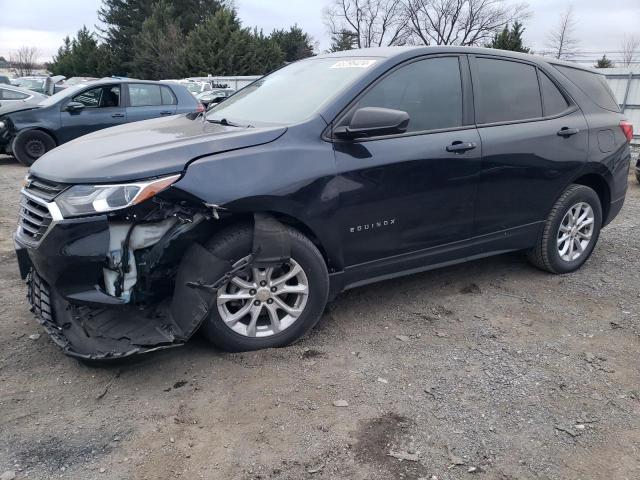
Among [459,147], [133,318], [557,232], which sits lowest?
[133,318]

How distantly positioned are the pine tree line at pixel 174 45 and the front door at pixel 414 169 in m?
34.8

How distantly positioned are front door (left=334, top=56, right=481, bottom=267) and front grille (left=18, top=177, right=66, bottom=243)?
5.25 feet

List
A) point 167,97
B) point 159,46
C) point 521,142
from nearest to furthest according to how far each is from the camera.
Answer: point 521,142
point 167,97
point 159,46

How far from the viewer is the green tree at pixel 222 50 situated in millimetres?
36125

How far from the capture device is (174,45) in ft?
128

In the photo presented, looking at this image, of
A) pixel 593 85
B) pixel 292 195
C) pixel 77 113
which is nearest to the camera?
pixel 292 195

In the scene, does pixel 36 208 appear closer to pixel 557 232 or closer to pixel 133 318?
pixel 133 318

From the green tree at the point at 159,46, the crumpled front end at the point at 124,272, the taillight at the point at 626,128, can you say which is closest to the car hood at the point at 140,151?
the crumpled front end at the point at 124,272

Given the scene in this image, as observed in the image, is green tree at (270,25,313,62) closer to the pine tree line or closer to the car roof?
the pine tree line

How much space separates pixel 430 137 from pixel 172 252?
6.02ft

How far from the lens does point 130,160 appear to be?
2.87 m

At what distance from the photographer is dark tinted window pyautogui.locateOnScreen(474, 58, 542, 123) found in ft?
12.9

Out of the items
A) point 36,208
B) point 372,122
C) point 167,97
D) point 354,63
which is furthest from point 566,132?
point 167,97

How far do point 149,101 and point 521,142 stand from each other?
8087 millimetres
